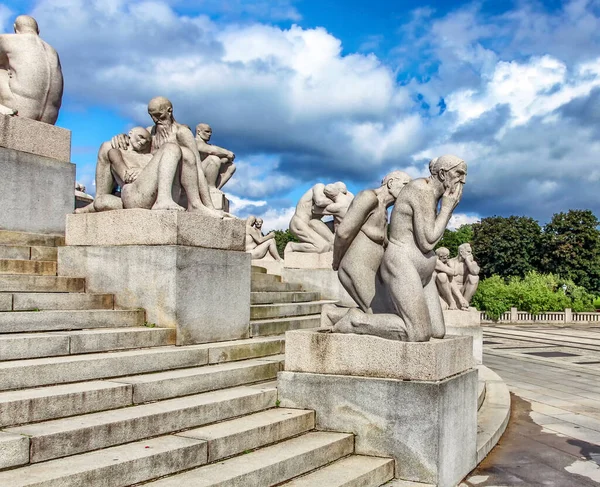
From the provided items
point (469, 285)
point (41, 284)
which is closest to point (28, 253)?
point (41, 284)

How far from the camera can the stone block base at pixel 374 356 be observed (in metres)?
5.21

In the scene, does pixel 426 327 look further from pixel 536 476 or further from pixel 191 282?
pixel 191 282

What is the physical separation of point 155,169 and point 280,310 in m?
2.79

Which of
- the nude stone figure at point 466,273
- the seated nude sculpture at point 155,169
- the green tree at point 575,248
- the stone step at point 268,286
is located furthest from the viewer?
the green tree at point 575,248

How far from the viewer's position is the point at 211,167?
12773mm

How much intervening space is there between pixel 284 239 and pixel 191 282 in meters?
63.6

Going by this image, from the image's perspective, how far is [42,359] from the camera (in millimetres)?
4965

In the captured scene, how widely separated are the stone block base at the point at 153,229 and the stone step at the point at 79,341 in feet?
3.19

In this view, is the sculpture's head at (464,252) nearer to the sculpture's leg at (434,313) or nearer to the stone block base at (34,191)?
the stone block base at (34,191)

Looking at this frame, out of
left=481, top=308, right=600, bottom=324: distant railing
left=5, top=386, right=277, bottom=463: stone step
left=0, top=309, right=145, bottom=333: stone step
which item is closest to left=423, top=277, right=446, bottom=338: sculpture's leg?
left=5, top=386, right=277, bottom=463: stone step

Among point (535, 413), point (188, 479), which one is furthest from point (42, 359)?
point (535, 413)

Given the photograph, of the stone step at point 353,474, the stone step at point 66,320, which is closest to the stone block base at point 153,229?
the stone step at point 66,320

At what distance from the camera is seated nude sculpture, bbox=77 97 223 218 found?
23.0ft

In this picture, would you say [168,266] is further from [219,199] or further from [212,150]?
[212,150]
